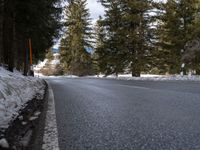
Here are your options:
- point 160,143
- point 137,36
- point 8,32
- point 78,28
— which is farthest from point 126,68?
point 160,143

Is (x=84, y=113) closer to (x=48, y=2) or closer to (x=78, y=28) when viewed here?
(x=48, y=2)

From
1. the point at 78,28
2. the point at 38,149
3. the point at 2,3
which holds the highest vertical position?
the point at 78,28

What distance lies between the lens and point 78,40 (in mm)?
61562

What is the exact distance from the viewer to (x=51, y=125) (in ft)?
15.6

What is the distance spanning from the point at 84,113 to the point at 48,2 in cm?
1185

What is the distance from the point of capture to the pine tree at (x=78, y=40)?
6191 cm

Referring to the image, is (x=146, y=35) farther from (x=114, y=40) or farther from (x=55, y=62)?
(x=55, y=62)

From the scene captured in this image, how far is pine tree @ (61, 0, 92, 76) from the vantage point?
61.9m

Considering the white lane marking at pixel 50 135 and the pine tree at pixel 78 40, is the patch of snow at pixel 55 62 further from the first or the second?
the white lane marking at pixel 50 135

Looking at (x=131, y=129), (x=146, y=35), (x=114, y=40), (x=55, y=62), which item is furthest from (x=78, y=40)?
(x=131, y=129)

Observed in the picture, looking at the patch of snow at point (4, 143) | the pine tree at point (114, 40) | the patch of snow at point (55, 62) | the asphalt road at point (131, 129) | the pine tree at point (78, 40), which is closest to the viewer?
the patch of snow at point (4, 143)

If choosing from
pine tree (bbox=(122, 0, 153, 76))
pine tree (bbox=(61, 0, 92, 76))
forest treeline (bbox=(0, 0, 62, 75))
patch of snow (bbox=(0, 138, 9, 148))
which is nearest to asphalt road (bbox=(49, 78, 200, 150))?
patch of snow (bbox=(0, 138, 9, 148))

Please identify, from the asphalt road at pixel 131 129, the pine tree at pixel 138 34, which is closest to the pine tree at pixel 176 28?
the pine tree at pixel 138 34

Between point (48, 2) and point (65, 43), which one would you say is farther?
point (65, 43)
